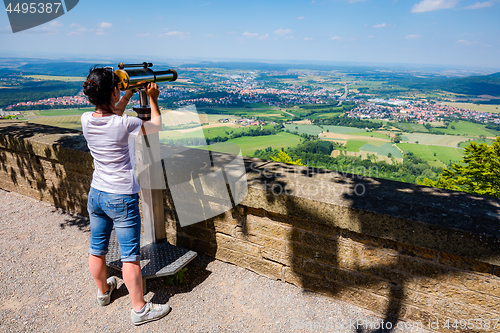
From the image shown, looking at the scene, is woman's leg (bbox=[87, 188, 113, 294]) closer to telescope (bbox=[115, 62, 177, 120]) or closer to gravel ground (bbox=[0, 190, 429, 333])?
gravel ground (bbox=[0, 190, 429, 333])

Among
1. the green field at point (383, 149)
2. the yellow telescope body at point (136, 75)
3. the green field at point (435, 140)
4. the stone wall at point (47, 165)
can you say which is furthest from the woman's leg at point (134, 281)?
the green field at point (435, 140)

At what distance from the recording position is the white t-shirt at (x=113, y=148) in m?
1.89

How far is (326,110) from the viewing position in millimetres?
48312

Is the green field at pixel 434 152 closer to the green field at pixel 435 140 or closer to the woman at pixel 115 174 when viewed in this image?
the green field at pixel 435 140

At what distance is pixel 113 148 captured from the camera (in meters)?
1.94

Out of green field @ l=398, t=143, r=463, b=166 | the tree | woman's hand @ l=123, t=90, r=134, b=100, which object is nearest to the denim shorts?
woman's hand @ l=123, t=90, r=134, b=100

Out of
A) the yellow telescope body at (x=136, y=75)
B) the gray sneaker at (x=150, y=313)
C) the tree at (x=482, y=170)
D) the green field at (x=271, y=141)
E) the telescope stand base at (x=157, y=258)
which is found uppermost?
the yellow telescope body at (x=136, y=75)

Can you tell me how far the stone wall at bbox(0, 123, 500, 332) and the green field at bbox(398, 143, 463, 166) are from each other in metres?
27.9

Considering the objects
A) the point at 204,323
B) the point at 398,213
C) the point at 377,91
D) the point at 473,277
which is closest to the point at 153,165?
the point at 204,323

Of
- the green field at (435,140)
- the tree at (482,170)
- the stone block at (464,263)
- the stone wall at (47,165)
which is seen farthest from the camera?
the green field at (435,140)

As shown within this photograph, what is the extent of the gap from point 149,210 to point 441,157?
3246cm

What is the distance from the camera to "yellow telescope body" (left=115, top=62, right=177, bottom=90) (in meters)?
1.92

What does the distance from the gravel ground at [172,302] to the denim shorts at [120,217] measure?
639 millimetres

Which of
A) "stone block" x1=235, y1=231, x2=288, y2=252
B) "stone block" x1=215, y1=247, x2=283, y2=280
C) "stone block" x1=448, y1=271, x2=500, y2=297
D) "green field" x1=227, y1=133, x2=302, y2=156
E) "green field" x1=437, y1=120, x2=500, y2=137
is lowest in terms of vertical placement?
"green field" x1=437, y1=120, x2=500, y2=137
